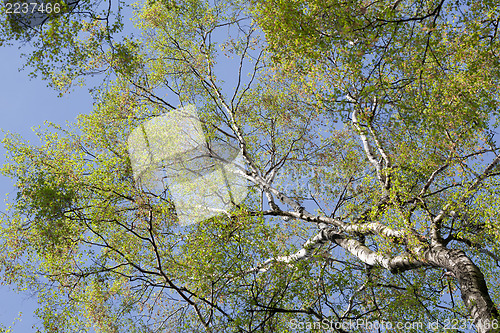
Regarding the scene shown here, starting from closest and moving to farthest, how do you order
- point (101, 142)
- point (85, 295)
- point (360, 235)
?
point (360, 235), point (85, 295), point (101, 142)

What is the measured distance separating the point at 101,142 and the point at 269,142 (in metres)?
5.88

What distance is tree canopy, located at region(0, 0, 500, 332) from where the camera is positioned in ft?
20.1

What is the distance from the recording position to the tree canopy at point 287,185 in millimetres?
6133

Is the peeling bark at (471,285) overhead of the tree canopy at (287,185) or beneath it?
beneath

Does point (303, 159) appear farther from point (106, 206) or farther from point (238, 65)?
point (106, 206)

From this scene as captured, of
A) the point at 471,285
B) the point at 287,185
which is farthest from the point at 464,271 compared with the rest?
the point at 287,185

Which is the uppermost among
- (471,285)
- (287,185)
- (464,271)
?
(287,185)

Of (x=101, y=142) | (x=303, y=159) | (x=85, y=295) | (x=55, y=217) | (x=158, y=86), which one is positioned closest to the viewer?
(x=55, y=217)

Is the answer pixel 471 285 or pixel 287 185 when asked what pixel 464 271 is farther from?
pixel 287 185

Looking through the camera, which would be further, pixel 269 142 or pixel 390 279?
pixel 269 142

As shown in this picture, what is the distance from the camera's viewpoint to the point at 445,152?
8359 mm

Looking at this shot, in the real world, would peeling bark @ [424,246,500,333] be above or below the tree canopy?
below

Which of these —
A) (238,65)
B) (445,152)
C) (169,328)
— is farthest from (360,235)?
(238,65)

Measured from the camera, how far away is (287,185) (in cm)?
1328
